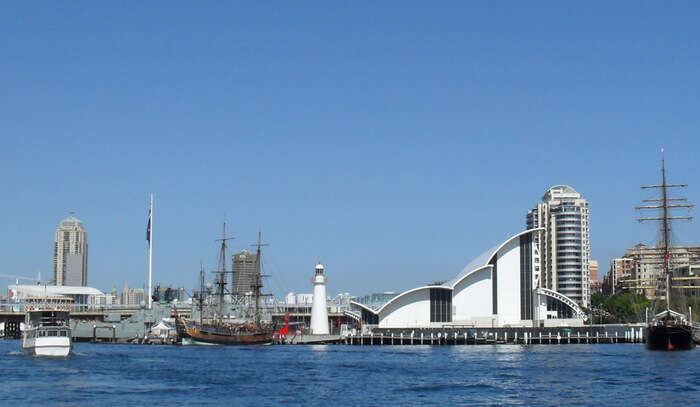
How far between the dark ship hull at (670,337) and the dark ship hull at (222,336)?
56.1 meters

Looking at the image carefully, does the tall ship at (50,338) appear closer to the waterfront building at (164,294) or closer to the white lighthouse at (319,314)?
the white lighthouse at (319,314)

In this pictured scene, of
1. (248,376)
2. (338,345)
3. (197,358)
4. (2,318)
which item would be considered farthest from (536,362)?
(2,318)

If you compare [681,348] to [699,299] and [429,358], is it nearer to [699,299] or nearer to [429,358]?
[429,358]

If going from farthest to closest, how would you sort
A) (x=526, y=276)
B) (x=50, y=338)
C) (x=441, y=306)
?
(x=441, y=306), (x=526, y=276), (x=50, y=338)

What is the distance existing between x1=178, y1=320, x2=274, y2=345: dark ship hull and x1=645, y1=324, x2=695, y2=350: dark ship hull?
56107 mm

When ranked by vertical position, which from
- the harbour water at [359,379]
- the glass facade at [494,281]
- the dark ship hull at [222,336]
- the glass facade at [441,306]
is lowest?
the harbour water at [359,379]

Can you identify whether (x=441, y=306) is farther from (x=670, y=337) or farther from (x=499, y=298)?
(x=670, y=337)

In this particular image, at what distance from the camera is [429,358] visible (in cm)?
9612

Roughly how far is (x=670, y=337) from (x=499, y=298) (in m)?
38.8

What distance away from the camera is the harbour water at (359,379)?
192 ft

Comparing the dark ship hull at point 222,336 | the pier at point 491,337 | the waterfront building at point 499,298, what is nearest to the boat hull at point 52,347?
the dark ship hull at point 222,336

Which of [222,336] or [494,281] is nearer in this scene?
[222,336]

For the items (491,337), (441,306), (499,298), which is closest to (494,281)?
(499,298)

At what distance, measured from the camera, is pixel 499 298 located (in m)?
142
